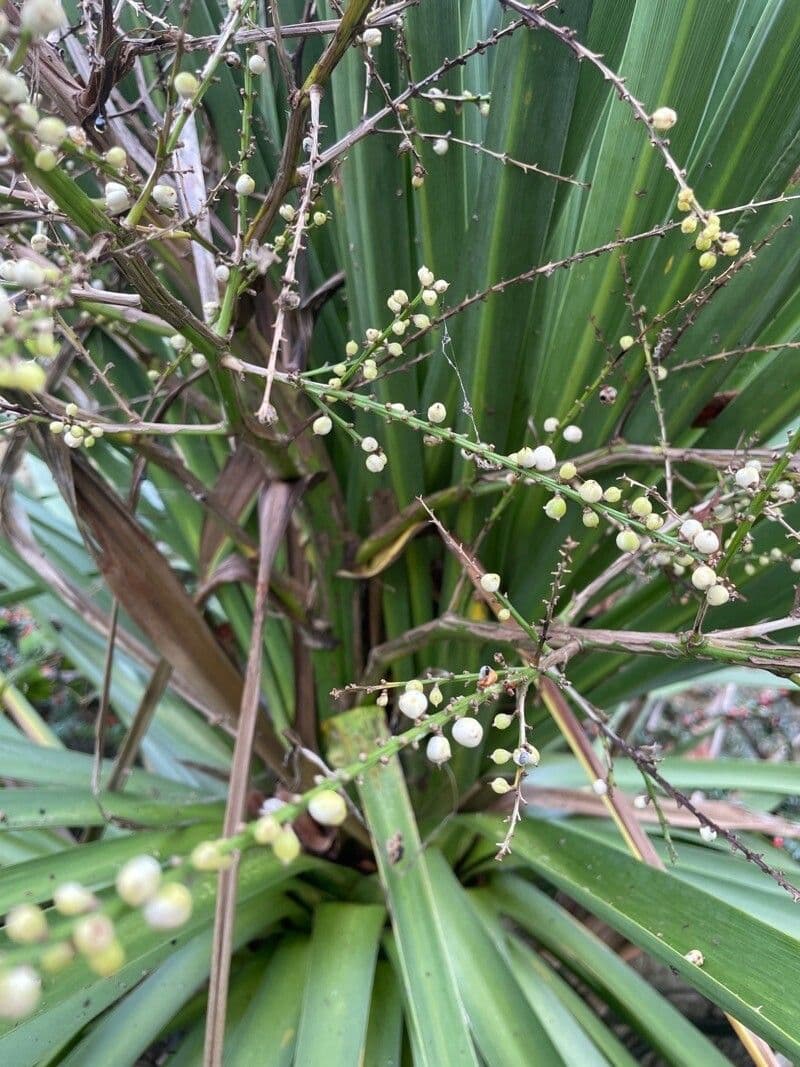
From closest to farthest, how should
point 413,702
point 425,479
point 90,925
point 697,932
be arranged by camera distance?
1. point 90,925
2. point 413,702
3. point 697,932
4. point 425,479

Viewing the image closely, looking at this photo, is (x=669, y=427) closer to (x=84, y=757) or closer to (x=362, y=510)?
(x=362, y=510)

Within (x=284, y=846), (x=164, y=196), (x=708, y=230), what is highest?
(x=164, y=196)

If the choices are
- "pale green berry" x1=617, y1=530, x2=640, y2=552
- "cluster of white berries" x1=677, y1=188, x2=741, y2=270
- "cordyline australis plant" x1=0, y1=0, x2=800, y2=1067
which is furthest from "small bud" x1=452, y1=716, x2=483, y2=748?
"cluster of white berries" x1=677, y1=188, x2=741, y2=270

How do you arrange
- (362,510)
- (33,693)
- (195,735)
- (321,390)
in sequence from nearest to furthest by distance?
(321,390) < (362,510) < (195,735) < (33,693)

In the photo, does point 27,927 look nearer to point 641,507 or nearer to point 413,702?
point 413,702

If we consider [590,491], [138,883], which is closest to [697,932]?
[590,491]

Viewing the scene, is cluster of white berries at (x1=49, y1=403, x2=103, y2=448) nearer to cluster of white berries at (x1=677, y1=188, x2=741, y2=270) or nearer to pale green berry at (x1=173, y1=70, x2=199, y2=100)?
pale green berry at (x1=173, y1=70, x2=199, y2=100)

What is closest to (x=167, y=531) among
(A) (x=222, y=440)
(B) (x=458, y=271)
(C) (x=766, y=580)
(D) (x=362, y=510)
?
(A) (x=222, y=440)
